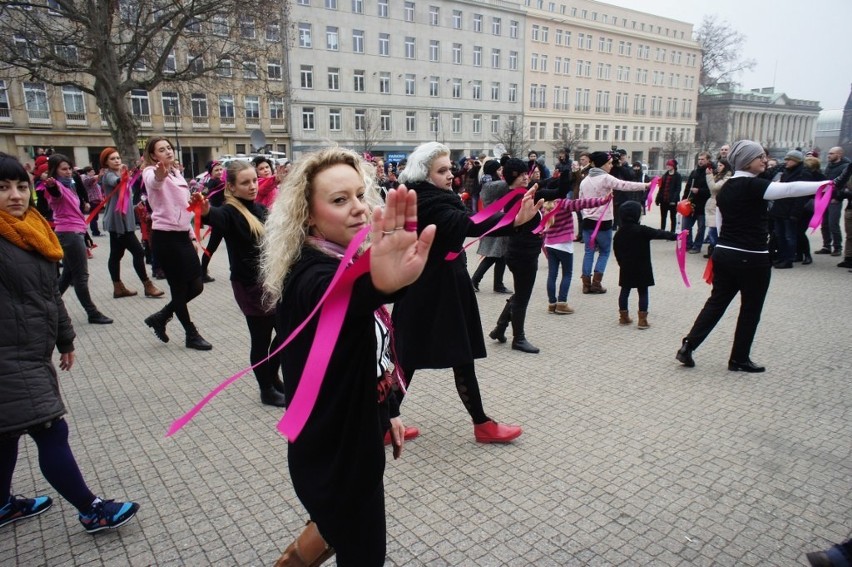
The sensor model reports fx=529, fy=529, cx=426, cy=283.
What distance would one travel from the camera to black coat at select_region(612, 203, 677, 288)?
6.62m

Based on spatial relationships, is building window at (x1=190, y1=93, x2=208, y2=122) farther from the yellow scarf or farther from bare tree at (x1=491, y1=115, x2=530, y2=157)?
the yellow scarf

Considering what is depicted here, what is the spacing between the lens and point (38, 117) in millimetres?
37688

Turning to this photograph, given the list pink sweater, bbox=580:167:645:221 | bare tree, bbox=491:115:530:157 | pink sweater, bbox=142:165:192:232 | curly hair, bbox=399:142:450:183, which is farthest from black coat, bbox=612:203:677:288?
bare tree, bbox=491:115:530:157

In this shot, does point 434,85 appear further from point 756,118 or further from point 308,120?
point 756,118

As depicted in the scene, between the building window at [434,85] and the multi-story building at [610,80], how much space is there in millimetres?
12406

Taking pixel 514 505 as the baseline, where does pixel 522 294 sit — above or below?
above

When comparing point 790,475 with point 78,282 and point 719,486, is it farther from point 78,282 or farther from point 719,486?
point 78,282

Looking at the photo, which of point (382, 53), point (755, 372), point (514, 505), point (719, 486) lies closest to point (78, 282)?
point (514, 505)

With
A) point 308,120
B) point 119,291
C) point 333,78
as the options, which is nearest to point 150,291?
point 119,291

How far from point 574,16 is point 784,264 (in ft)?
202

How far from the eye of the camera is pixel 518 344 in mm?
5887

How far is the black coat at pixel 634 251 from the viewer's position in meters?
6.62

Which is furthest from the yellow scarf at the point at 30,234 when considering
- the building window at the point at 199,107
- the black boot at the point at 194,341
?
the building window at the point at 199,107

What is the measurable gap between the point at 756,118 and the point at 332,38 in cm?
7124
